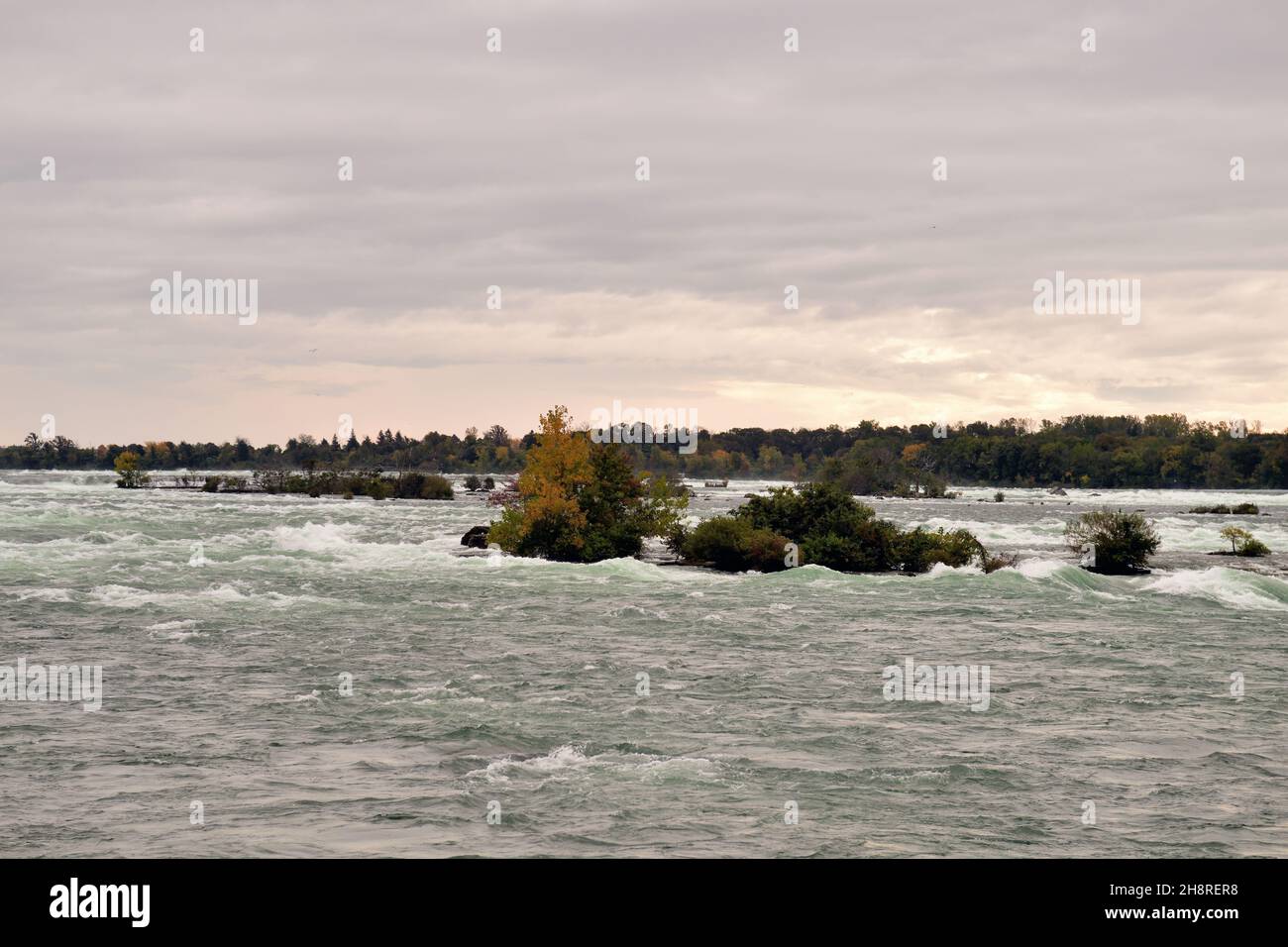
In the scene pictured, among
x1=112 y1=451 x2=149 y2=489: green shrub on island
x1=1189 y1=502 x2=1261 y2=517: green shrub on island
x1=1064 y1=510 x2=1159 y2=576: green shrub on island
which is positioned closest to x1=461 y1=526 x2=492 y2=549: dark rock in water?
x1=1064 y1=510 x2=1159 y2=576: green shrub on island

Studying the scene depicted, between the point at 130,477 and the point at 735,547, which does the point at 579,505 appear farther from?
the point at 130,477

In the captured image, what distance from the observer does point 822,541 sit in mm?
58656

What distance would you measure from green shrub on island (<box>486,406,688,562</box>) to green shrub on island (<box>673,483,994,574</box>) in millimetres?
3337

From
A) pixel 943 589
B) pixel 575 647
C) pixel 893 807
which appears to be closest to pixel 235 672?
pixel 575 647

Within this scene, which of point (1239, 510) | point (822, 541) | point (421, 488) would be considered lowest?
point (1239, 510)

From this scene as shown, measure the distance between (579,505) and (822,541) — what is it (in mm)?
12768

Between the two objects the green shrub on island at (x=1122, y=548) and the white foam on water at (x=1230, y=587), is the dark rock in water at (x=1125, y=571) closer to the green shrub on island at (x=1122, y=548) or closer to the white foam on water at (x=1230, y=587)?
the green shrub on island at (x=1122, y=548)

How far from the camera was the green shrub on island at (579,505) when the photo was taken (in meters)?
62.3

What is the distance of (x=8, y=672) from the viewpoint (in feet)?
92.1

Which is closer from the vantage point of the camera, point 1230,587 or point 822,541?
point 1230,587

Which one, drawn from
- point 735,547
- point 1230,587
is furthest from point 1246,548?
point 735,547

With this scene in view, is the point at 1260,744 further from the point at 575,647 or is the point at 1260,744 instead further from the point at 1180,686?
the point at 575,647

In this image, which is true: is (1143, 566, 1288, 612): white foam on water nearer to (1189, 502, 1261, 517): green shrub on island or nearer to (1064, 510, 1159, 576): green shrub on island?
(1064, 510, 1159, 576): green shrub on island

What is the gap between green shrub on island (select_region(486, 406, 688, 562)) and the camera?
62344 millimetres
